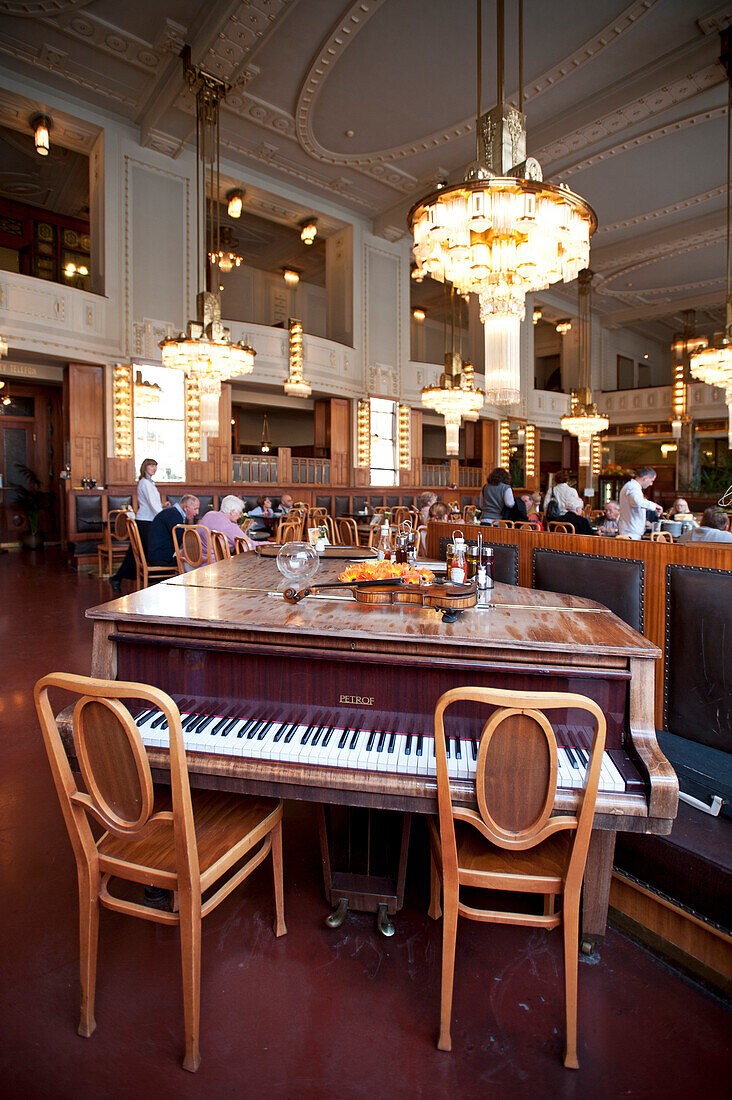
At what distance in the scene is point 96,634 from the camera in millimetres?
1724

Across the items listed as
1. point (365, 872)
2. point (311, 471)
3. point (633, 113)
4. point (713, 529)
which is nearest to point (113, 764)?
point (365, 872)

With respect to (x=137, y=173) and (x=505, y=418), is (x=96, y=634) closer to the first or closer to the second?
(x=137, y=173)

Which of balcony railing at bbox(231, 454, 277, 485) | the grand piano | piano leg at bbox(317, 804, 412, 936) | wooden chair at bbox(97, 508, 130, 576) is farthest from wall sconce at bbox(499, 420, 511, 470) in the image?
piano leg at bbox(317, 804, 412, 936)

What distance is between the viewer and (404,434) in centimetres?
1292

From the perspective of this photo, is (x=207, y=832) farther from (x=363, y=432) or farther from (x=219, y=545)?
(x=363, y=432)

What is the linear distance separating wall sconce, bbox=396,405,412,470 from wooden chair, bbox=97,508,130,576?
6357 millimetres

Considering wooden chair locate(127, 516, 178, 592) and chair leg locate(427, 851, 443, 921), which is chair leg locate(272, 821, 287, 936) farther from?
wooden chair locate(127, 516, 178, 592)

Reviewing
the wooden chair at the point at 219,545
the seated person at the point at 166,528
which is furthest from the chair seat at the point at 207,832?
the seated person at the point at 166,528

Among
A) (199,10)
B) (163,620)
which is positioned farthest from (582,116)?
(163,620)

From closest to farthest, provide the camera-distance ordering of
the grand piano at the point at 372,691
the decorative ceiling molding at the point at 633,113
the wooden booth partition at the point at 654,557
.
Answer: the grand piano at the point at 372,691
the wooden booth partition at the point at 654,557
the decorative ceiling molding at the point at 633,113

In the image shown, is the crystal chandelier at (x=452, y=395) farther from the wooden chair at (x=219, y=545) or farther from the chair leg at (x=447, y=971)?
the chair leg at (x=447, y=971)

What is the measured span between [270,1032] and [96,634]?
113 cm

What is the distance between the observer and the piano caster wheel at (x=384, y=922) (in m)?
1.69

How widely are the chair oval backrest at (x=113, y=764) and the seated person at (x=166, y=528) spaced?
4.34 m
